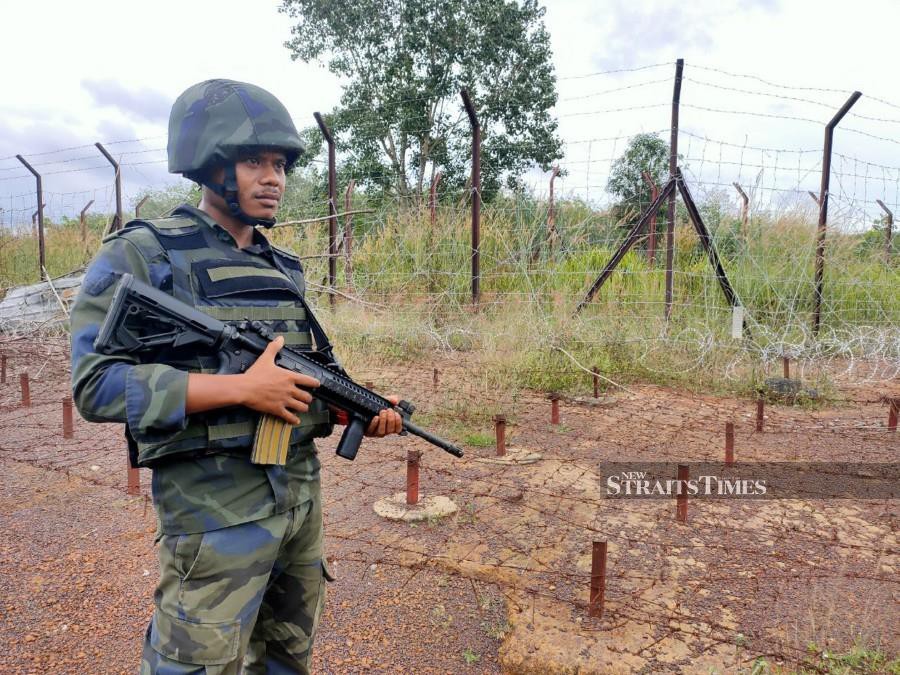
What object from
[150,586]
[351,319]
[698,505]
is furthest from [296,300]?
[351,319]

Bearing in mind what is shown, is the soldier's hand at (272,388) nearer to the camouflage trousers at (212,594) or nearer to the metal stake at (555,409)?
the camouflage trousers at (212,594)

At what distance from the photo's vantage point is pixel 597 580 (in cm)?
204

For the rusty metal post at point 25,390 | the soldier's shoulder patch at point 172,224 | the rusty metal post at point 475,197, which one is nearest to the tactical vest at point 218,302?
the soldier's shoulder patch at point 172,224

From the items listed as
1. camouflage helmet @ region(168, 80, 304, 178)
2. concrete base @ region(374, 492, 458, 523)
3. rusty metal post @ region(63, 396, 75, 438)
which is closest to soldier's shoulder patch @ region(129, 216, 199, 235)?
camouflage helmet @ region(168, 80, 304, 178)

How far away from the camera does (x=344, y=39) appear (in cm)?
1477

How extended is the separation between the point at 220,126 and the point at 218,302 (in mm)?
390

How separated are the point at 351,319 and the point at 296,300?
5024 mm

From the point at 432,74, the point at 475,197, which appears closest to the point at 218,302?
the point at 475,197

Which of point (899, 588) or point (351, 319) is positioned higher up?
point (351, 319)

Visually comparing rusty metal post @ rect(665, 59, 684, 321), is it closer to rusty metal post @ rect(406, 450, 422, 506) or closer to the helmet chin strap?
rusty metal post @ rect(406, 450, 422, 506)

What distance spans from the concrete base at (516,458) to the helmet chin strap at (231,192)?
2438 mm

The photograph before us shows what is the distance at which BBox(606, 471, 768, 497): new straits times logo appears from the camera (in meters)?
3.09

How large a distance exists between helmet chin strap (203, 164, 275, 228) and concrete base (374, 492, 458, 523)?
1786 millimetres

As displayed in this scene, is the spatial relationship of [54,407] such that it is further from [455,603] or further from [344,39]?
[344,39]
